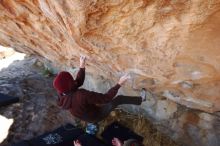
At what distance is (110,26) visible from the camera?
296 cm

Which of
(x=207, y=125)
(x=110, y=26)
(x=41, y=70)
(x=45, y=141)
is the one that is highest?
Answer: (x=110, y=26)


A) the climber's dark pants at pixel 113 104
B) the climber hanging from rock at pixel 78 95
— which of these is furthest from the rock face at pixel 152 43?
the climber hanging from rock at pixel 78 95

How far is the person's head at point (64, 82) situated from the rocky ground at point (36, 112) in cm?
156

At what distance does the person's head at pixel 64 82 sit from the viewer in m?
3.51

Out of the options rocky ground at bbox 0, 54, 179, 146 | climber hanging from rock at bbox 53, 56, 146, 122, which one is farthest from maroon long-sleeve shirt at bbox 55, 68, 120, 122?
rocky ground at bbox 0, 54, 179, 146

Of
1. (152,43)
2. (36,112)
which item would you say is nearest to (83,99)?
(152,43)

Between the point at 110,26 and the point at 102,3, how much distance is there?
0.39 metres

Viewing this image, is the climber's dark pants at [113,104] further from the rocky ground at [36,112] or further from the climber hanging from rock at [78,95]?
the rocky ground at [36,112]

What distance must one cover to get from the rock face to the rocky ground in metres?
0.23

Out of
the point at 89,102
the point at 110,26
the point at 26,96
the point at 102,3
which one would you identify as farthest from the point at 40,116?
the point at 102,3

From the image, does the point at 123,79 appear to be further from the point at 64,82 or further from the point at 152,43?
the point at 152,43

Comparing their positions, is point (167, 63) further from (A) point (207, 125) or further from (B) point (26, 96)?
(B) point (26, 96)

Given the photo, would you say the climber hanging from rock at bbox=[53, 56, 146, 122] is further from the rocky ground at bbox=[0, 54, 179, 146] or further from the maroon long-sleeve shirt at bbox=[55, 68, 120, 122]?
the rocky ground at bbox=[0, 54, 179, 146]

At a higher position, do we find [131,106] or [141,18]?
[141,18]
